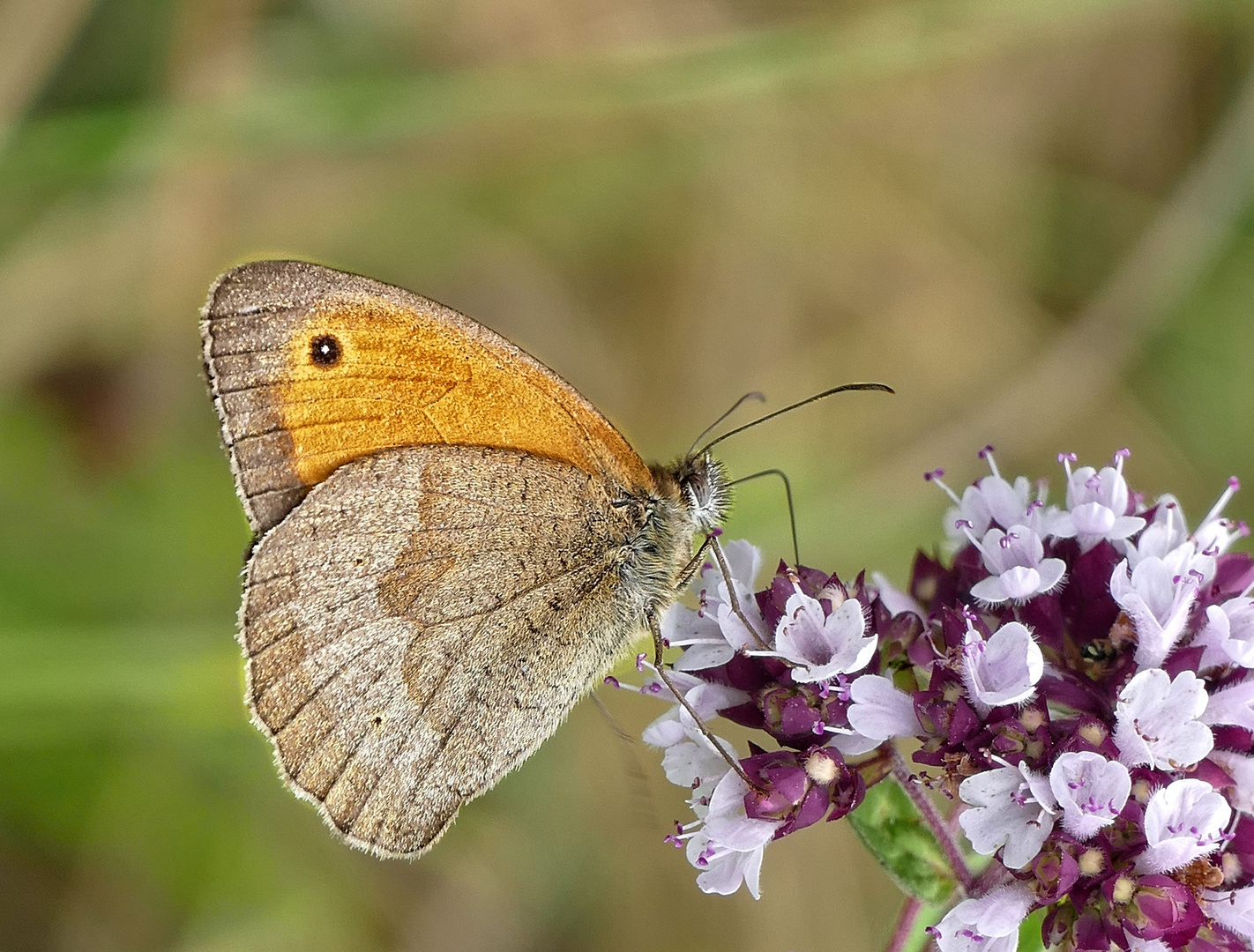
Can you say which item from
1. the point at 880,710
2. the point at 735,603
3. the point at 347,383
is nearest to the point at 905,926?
the point at 880,710

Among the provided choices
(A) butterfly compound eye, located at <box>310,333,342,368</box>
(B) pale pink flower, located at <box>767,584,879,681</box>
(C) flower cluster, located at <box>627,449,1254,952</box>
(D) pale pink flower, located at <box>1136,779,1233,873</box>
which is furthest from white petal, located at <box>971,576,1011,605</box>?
(A) butterfly compound eye, located at <box>310,333,342,368</box>

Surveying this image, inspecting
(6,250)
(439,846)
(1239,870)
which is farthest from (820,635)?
(6,250)

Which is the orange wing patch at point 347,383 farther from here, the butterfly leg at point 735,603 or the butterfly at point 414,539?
the butterfly leg at point 735,603

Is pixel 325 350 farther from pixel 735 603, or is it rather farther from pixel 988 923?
pixel 988 923

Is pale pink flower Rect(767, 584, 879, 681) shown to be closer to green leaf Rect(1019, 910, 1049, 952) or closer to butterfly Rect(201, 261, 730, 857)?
butterfly Rect(201, 261, 730, 857)

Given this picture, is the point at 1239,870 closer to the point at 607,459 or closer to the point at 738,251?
the point at 607,459
